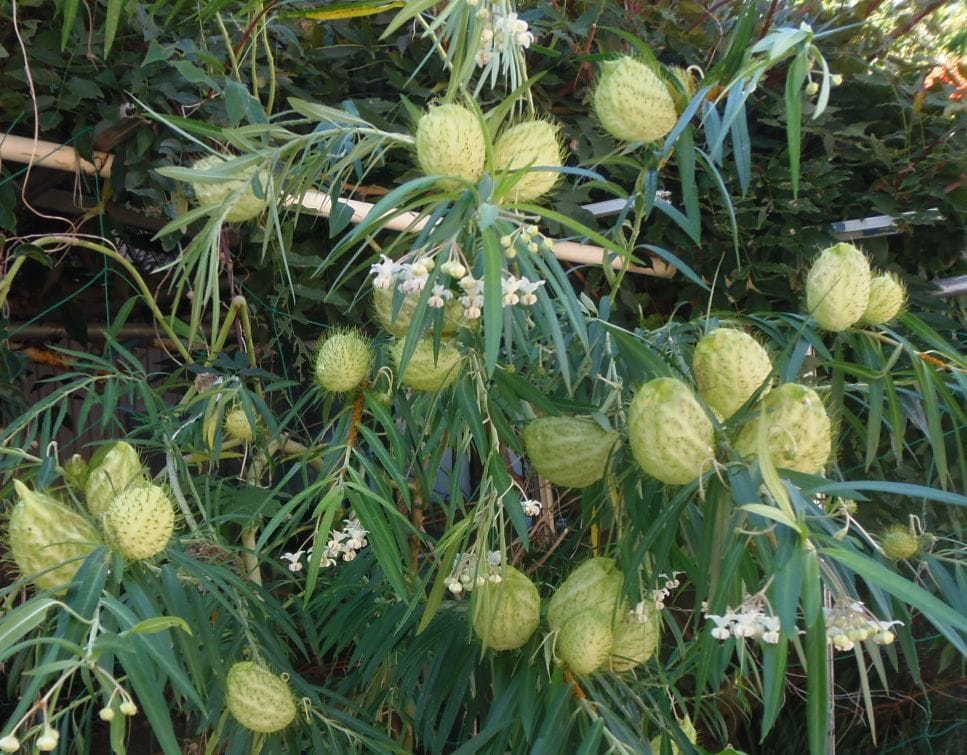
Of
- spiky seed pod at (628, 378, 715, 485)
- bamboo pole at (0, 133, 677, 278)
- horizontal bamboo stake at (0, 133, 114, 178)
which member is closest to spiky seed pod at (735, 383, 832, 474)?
spiky seed pod at (628, 378, 715, 485)

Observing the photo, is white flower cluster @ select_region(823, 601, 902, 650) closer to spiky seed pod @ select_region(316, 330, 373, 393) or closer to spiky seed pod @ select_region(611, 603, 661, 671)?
spiky seed pod @ select_region(611, 603, 661, 671)

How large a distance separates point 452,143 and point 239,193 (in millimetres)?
266

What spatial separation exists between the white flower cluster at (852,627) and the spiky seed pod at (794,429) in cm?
12

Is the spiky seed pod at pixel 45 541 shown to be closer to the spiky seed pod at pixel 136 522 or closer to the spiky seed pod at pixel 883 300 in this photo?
the spiky seed pod at pixel 136 522

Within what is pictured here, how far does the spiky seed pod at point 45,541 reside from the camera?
2.39 feet

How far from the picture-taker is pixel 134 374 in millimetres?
1362

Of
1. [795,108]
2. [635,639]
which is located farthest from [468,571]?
[795,108]

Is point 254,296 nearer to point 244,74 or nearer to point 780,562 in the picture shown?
point 244,74

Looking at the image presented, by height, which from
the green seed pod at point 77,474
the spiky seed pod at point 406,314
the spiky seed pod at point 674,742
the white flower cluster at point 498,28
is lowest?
the spiky seed pod at point 674,742

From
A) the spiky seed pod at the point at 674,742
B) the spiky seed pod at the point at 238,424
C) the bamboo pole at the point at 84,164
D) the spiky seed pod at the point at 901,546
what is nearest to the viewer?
the spiky seed pod at the point at 674,742

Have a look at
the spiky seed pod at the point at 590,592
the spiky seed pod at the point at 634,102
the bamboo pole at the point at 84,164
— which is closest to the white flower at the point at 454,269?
the spiky seed pod at the point at 634,102

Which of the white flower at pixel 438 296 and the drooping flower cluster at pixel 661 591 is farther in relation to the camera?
the drooping flower cluster at pixel 661 591

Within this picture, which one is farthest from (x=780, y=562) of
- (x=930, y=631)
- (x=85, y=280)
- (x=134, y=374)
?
(x=930, y=631)

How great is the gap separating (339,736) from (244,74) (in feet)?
3.89
